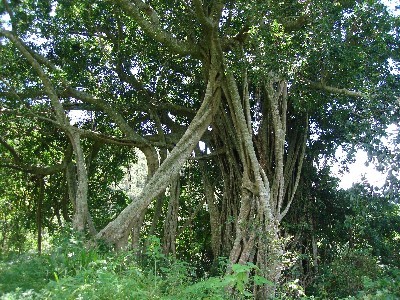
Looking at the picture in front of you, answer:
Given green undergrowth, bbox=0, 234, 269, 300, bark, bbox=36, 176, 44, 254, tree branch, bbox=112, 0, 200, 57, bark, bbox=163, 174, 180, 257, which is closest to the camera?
green undergrowth, bbox=0, 234, 269, 300

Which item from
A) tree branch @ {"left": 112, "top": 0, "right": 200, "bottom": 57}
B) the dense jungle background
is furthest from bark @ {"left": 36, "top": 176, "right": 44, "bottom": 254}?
tree branch @ {"left": 112, "top": 0, "right": 200, "bottom": 57}

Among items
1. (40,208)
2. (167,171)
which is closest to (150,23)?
(167,171)

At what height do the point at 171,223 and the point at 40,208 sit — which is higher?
the point at 40,208

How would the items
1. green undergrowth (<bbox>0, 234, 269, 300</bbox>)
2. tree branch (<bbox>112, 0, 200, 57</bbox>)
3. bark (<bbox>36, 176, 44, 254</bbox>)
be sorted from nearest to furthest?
1. green undergrowth (<bbox>0, 234, 269, 300</bbox>)
2. tree branch (<bbox>112, 0, 200, 57</bbox>)
3. bark (<bbox>36, 176, 44, 254</bbox>)

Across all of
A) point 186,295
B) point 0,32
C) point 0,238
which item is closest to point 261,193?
point 186,295

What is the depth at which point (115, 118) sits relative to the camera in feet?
28.2

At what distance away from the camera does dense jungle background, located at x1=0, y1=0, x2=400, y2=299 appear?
21.0 ft

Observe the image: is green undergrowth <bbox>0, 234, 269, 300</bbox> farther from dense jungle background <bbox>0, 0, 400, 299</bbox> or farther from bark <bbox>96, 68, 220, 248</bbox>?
bark <bbox>96, 68, 220, 248</bbox>

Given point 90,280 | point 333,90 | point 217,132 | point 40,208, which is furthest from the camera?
point 40,208

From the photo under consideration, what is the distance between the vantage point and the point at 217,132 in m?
8.86

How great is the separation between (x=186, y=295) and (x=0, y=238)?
28.6 feet

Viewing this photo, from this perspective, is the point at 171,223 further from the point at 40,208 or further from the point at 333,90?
the point at 333,90

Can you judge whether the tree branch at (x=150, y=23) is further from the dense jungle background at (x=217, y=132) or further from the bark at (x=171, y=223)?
the bark at (x=171, y=223)

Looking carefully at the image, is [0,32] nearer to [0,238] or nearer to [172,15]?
[172,15]
